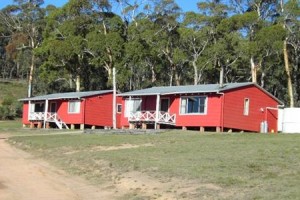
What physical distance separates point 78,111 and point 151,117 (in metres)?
10.6

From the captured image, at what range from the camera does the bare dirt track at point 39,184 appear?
13.6 m

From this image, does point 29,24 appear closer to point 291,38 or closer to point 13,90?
point 13,90

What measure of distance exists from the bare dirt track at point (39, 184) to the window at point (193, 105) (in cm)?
1923

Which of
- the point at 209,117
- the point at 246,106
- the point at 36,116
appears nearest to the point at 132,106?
the point at 209,117

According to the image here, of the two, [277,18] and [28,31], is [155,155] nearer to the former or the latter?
[277,18]

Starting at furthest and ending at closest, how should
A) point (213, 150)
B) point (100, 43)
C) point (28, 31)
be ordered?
point (28, 31) → point (100, 43) → point (213, 150)

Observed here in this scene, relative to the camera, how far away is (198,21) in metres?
61.2

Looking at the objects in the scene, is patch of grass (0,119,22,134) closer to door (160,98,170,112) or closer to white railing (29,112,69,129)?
white railing (29,112,69,129)

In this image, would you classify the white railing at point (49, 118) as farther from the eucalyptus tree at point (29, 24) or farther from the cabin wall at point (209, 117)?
the eucalyptus tree at point (29, 24)

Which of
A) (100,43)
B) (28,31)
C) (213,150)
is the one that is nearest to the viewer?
(213,150)

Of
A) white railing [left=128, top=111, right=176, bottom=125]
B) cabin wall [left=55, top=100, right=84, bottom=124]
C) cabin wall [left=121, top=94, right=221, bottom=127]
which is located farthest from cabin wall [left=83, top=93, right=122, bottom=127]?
cabin wall [left=121, top=94, right=221, bottom=127]

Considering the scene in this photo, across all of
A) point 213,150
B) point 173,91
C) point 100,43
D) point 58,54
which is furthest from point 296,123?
point 58,54

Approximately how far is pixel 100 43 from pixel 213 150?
42.5 meters

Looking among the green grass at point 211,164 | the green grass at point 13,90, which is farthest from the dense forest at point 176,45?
the green grass at point 211,164
